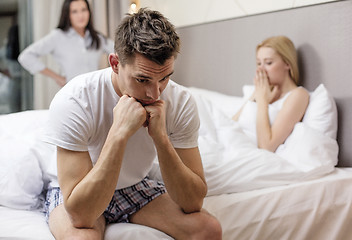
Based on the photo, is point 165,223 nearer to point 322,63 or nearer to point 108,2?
point 322,63

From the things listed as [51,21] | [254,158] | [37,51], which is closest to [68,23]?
[37,51]

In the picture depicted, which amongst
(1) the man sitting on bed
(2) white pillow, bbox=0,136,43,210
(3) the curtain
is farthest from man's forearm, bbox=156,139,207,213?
(3) the curtain

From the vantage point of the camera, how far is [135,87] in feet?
3.90

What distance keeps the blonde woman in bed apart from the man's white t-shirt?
30.0 inches

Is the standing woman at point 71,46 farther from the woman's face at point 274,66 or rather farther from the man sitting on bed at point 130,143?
the man sitting on bed at point 130,143

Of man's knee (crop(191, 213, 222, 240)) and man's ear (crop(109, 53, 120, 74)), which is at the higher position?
man's ear (crop(109, 53, 120, 74))

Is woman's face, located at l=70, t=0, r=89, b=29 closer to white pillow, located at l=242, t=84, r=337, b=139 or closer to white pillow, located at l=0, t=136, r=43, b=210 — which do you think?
white pillow, located at l=0, t=136, r=43, b=210

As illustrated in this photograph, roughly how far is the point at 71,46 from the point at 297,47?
6.26ft

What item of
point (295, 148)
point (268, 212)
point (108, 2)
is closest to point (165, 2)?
point (108, 2)

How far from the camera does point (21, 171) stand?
1499mm

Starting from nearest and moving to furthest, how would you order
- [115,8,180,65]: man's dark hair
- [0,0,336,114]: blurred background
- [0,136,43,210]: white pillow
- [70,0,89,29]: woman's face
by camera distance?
[115,8,180,65]: man's dark hair
[0,136,43,210]: white pillow
[70,0,89,29]: woman's face
[0,0,336,114]: blurred background

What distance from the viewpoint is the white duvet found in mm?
1633

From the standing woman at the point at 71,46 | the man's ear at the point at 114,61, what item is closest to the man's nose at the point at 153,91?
the man's ear at the point at 114,61

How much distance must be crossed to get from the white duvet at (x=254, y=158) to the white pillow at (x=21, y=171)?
0.65 m
